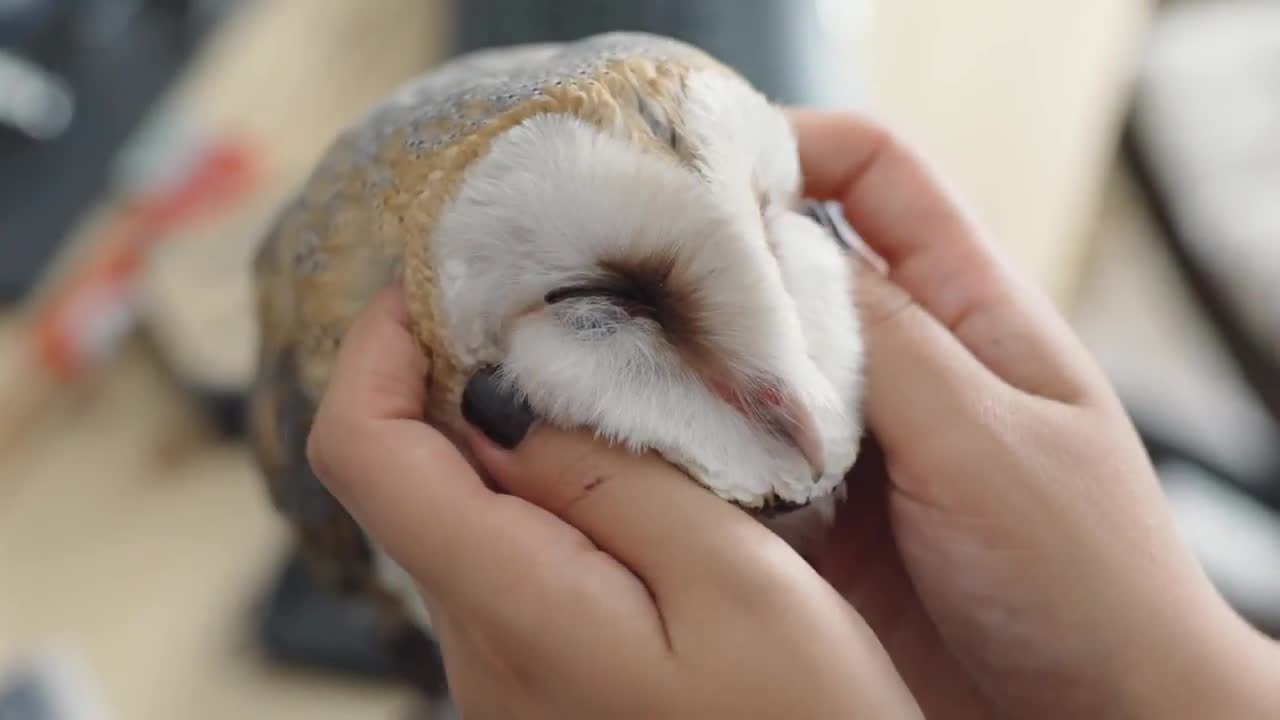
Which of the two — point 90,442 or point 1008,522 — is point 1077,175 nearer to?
point 1008,522

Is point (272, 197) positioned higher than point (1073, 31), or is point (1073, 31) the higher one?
point (1073, 31)

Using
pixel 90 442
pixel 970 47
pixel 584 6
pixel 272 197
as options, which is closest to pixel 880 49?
pixel 970 47

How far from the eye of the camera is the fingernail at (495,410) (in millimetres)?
411

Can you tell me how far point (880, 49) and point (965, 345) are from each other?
25.3 inches

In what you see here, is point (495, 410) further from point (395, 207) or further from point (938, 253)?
point (938, 253)

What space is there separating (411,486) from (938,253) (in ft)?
0.86

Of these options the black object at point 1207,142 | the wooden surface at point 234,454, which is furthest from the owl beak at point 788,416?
the black object at point 1207,142

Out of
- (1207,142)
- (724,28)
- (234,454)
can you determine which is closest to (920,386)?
(724,28)

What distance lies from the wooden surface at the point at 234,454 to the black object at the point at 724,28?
0.21 metres

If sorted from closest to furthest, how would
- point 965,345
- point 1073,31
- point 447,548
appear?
point 447,548 < point 965,345 < point 1073,31

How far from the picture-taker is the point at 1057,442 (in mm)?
449

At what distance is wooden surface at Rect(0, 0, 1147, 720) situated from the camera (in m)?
0.99

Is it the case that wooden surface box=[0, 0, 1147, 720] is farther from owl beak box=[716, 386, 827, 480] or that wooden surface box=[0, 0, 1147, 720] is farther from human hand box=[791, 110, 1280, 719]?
owl beak box=[716, 386, 827, 480]

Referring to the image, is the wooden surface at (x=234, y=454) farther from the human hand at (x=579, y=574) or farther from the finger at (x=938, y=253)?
the human hand at (x=579, y=574)
